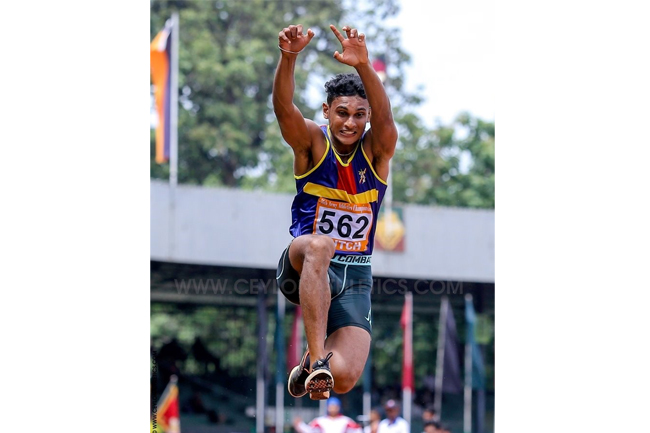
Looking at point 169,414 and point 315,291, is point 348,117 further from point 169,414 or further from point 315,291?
point 169,414

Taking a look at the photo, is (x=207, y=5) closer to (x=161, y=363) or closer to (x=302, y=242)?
(x=161, y=363)

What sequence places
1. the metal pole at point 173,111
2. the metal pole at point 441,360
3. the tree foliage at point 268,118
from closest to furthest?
the metal pole at point 441,360 < the metal pole at point 173,111 < the tree foliage at point 268,118

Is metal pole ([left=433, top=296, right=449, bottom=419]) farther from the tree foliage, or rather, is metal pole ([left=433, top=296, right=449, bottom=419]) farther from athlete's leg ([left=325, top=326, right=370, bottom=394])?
athlete's leg ([left=325, top=326, right=370, bottom=394])

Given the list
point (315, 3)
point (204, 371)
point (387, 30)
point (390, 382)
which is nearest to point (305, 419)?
point (204, 371)

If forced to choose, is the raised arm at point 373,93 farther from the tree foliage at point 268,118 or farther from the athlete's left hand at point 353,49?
the tree foliage at point 268,118

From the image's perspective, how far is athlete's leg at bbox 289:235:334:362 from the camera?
7.13m

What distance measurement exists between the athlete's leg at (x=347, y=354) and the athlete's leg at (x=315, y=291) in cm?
21

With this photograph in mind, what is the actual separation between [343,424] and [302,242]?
31.1 feet

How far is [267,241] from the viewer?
22.5 meters

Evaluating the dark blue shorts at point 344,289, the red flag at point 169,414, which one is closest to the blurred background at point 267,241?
the red flag at point 169,414

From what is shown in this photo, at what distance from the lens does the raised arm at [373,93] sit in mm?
7043

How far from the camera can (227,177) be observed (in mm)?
33938
